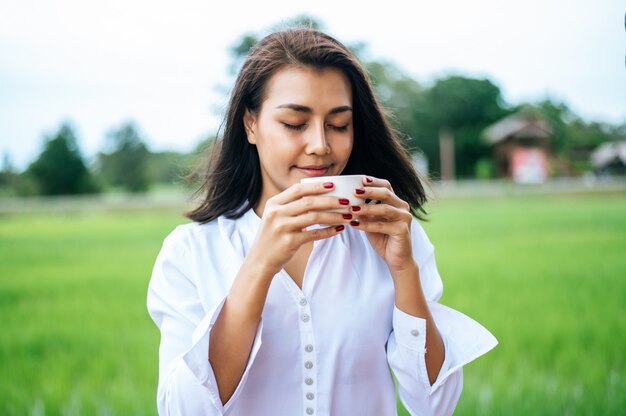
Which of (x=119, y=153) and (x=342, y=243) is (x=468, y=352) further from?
(x=119, y=153)

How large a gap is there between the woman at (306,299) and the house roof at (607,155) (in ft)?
102

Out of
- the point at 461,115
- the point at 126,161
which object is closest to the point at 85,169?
the point at 126,161

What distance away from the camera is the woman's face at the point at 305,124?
134cm

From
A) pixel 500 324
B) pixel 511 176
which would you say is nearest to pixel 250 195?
pixel 500 324

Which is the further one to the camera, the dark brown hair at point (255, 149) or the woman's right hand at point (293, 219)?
the dark brown hair at point (255, 149)

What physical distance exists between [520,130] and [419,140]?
6.49 meters

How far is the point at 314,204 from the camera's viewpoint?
114cm

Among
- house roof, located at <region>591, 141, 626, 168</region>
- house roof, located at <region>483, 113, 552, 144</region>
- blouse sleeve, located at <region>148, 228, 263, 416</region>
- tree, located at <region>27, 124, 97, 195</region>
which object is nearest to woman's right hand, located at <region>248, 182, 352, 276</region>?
blouse sleeve, located at <region>148, 228, 263, 416</region>

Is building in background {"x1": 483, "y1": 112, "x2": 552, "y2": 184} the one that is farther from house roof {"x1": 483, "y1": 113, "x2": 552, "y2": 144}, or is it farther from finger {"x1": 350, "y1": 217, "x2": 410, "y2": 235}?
finger {"x1": 350, "y1": 217, "x2": 410, "y2": 235}

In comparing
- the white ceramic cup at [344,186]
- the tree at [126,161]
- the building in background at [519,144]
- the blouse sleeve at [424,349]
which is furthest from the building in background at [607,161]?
the white ceramic cup at [344,186]

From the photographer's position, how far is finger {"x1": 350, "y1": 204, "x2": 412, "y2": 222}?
1.18 m

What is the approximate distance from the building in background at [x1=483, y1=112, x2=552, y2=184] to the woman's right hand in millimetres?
38545

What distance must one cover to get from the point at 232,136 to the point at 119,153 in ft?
114

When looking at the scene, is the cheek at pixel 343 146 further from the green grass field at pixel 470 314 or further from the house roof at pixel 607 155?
the house roof at pixel 607 155
